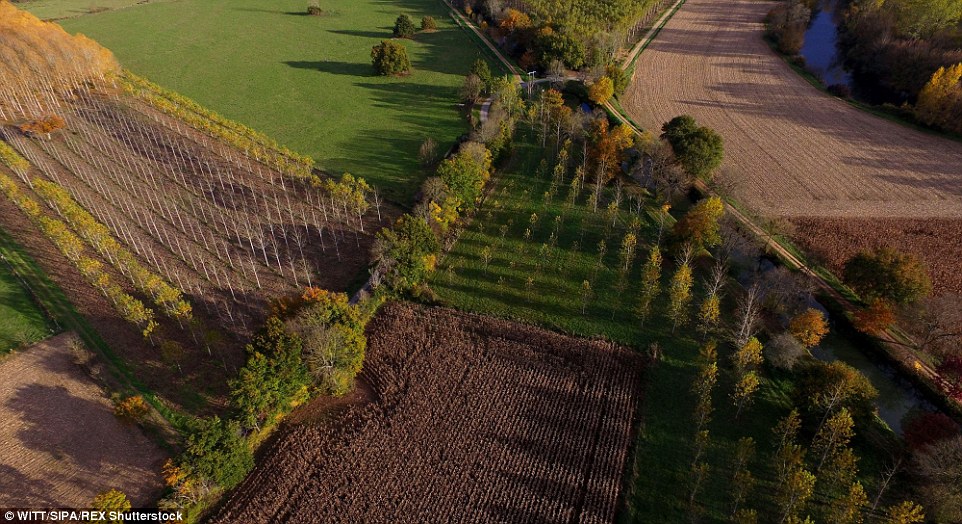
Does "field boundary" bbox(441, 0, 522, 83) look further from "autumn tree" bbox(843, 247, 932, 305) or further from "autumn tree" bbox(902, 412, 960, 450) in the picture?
"autumn tree" bbox(902, 412, 960, 450)

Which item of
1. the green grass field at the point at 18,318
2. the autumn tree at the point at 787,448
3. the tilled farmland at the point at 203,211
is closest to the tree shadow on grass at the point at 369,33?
the tilled farmland at the point at 203,211

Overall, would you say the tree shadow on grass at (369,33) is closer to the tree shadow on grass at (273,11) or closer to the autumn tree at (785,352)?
the tree shadow on grass at (273,11)

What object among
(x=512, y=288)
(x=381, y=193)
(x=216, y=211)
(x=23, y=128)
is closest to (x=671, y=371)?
(x=512, y=288)

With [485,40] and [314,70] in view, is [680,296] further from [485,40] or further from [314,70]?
[485,40]

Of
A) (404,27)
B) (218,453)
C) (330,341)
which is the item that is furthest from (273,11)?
(218,453)

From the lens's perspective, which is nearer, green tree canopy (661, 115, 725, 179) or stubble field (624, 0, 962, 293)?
stubble field (624, 0, 962, 293)

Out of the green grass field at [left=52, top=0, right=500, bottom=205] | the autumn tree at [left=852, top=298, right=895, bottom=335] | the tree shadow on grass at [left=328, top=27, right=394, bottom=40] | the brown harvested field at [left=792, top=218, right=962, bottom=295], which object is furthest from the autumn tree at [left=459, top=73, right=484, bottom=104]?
the autumn tree at [left=852, top=298, right=895, bottom=335]
